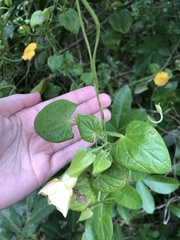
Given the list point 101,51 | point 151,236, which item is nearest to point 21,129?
point 101,51

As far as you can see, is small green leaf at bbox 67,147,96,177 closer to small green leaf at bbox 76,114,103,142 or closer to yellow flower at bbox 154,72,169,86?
small green leaf at bbox 76,114,103,142

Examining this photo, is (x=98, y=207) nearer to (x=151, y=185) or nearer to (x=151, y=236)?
(x=151, y=185)

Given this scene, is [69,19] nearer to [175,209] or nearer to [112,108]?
[112,108]

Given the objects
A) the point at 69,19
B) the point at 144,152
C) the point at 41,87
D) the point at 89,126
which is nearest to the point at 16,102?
the point at 41,87

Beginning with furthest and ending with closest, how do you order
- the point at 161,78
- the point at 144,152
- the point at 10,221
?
the point at 161,78 → the point at 10,221 → the point at 144,152

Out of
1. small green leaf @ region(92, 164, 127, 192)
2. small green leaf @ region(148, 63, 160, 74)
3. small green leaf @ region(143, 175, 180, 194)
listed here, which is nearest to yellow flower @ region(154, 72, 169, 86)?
small green leaf @ region(148, 63, 160, 74)
